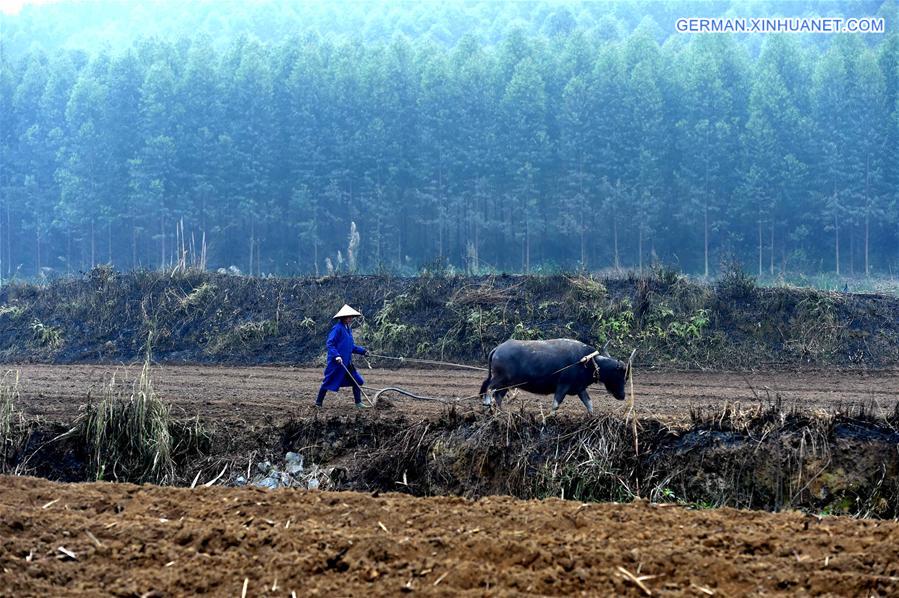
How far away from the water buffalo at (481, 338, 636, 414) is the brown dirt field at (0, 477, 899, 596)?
5098 mm

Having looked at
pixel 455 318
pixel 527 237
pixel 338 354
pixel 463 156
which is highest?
pixel 463 156

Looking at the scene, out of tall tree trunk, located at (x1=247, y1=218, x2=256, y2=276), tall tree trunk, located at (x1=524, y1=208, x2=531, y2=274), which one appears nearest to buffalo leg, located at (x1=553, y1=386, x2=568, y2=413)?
tall tree trunk, located at (x1=524, y1=208, x2=531, y2=274)

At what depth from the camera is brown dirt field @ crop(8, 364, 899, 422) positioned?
1434cm

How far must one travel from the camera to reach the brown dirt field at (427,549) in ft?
19.8

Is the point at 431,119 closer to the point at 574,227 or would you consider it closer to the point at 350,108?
the point at 350,108

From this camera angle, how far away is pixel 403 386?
18047mm

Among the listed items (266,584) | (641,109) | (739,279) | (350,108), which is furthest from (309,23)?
(266,584)

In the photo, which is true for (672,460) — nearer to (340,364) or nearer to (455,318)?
(340,364)

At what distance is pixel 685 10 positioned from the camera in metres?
66.8

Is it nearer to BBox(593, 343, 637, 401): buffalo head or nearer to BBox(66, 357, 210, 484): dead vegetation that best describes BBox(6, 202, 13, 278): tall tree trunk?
BBox(66, 357, 210, 484): dead vegetation

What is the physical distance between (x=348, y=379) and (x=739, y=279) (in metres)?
12.0

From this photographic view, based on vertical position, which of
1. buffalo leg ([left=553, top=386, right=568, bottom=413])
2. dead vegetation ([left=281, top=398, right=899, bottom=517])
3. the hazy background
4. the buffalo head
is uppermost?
the hazy background

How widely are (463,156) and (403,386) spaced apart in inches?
1080

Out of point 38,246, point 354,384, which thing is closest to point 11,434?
point 354,384
